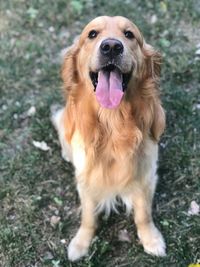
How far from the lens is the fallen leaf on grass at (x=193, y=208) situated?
14.7 feet

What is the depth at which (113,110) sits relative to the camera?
12.5 ft

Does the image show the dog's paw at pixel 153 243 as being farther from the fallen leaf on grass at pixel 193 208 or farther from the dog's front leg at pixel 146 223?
the fallen leaf on grass at pixel 193 208

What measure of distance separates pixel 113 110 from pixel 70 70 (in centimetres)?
45

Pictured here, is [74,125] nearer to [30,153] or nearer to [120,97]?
[120,97]

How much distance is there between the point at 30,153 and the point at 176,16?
237cm

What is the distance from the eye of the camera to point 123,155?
3877mm

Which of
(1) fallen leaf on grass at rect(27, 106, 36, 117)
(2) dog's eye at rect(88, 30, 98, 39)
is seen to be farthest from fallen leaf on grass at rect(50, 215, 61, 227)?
(2) dog's eye at rect(88, 30, 98, 39)

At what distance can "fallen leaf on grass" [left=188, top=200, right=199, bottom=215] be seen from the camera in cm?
449

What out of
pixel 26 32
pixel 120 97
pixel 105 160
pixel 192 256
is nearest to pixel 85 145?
pixel 105 160

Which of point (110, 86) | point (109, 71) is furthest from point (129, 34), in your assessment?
point (110, 86)

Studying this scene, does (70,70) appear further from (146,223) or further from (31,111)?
(31,111)

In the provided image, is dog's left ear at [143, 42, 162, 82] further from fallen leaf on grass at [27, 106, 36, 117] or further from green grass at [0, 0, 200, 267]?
fallen leaf on grass at [27, 106, 36, 117]

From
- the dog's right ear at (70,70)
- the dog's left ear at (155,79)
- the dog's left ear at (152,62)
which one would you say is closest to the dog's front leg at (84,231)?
the dog's left ear at (155,79)

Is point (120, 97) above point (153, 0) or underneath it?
above
